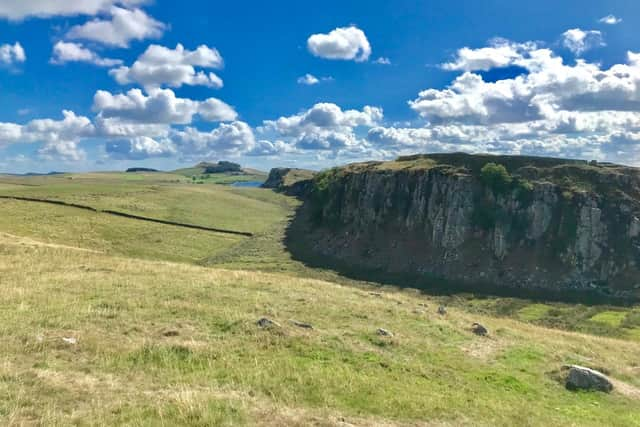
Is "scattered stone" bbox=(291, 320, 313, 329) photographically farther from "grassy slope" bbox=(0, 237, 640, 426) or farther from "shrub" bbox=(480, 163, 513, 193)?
"shrub" bbox=(480, 163, 513, 193)

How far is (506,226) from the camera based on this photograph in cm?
7544

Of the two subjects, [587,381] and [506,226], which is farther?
[506,226]

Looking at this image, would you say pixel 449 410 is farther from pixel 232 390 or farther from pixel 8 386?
pixel 8 386

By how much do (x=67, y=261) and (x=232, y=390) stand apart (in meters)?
36.4

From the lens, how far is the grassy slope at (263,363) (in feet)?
46.0

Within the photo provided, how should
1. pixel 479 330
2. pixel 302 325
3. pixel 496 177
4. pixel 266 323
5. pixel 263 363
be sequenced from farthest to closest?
pixel 496 177, pixel 479 330, pixel 302 325, pixel 266 323, pixel 263 363

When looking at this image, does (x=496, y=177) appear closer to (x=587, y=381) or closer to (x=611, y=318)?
(x=611, y=318)

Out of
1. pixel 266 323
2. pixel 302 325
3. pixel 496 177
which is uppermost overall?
pixel 496 177

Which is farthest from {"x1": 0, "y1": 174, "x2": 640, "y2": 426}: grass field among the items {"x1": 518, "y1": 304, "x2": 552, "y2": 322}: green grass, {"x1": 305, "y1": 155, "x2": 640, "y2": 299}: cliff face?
{"x1": 305, "y1": 155, "x2": 640, "y2": 299}: cliff face

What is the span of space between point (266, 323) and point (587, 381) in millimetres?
15731

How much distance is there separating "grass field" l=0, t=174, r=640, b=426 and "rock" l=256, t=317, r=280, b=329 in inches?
13.5

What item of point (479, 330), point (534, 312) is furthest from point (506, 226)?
point (479, 330)

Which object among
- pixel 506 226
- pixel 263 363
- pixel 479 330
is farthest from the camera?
pixel 506 226

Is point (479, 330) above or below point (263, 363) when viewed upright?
below
